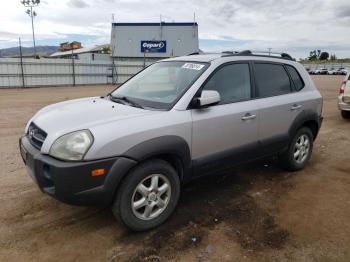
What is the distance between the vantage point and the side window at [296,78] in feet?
16.1

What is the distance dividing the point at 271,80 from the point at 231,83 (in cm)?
86

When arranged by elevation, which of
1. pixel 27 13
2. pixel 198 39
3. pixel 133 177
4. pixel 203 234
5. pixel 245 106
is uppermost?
pixel 27 13

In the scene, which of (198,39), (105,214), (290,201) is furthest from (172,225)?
(198,39)

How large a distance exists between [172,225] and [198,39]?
1427 inches

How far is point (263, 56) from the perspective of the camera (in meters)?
4.53

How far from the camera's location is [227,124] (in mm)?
3744


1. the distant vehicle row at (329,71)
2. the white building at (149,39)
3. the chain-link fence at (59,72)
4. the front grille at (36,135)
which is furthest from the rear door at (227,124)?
the distant vehicle row at (329,71)

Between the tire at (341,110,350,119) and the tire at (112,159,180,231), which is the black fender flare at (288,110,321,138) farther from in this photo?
the tire at (341,110,350,119)

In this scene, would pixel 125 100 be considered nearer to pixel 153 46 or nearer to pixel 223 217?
pixel 223 217

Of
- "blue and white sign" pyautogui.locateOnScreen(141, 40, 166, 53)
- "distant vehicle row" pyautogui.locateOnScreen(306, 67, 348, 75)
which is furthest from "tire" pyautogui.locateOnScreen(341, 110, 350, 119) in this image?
"distant vehicle row" pyautogui.locateOnScreen(306, 67, 348, 75)

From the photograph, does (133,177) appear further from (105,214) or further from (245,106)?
(245,106)

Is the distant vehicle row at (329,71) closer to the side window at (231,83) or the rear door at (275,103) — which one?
the rear door at (275,103)

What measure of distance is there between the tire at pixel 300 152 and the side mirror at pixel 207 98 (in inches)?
78.8

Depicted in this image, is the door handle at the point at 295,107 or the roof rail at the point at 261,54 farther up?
the roof rail at the point at 261,54
